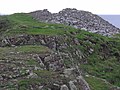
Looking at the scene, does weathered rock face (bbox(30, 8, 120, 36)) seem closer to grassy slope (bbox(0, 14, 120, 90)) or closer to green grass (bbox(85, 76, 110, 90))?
grassy slope (bbox(0, 14, 120, 90))

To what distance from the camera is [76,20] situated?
64.5 metres

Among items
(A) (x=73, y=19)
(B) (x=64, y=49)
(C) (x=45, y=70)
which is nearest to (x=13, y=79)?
(C) (x=45, y=70)

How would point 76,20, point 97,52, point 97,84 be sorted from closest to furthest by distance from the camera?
point 97,84, point 97,52, point 76,20

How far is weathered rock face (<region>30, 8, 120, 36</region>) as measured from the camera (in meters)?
60.5

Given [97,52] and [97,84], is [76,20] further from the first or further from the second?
[97,84]

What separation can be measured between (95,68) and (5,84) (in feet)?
57.2

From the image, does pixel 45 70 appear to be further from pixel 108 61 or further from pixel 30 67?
pixel 108 61

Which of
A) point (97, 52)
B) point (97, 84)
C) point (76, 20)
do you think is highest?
point (97, 84)

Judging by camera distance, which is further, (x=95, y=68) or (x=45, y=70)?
(x=95, y=68)

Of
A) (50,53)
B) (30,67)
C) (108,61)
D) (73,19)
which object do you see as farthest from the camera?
(73,19)

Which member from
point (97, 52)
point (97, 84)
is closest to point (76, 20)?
point (97, 52)

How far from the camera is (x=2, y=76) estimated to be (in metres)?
21.9

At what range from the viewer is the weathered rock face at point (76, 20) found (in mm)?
60500

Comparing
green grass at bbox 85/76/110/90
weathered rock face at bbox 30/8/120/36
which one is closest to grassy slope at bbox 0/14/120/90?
green grass at bbox 85/76/110/90
